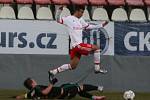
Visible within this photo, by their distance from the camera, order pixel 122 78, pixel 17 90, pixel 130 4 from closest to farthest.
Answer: pixel 17 90
pixel 122 78
pixel 130 4

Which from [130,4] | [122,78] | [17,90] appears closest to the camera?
[17,90]

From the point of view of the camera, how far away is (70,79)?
18.4 meters

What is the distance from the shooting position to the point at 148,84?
738 inches

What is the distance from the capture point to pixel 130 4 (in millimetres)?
21234

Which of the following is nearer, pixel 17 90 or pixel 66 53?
pixel 17 90

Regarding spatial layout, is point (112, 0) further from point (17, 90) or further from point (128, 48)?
point (17, 90)

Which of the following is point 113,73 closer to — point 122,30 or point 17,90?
point 122,30

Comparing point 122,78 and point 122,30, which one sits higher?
point 122,30

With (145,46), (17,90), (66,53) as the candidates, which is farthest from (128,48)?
(17,90)

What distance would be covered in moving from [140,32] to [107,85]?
7.31 ft

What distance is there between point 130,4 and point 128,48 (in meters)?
2.18

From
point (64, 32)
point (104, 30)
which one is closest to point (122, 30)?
point (104, 30)

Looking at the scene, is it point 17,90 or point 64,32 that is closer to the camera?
point 17,90

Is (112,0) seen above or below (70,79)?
above
